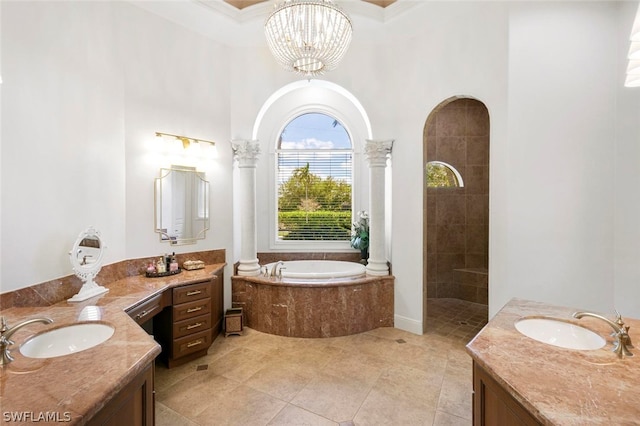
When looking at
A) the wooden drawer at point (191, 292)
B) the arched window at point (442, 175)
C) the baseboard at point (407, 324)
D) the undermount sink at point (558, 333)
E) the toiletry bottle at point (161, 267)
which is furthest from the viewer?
the arched window at point (442, 175)

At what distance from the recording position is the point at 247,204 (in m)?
3.69

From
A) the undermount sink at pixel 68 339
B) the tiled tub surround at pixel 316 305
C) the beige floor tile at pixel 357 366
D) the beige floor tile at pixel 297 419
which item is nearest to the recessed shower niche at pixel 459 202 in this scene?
the tiled tub surround at pixel 316 305

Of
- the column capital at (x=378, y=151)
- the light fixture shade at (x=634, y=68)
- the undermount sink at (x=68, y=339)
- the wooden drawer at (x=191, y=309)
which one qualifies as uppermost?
the column capital at (x=378, y=151)

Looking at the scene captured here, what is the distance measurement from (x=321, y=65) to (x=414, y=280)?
2618mm

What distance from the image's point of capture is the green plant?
407 cm

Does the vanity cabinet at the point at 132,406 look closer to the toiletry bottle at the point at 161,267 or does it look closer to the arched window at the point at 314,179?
the toiletry bottle at the point at 161,267

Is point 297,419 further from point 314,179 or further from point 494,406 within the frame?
point 314,179

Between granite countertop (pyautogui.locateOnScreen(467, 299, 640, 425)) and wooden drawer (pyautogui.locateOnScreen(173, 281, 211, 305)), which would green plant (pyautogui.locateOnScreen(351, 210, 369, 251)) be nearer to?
wooden drawer (pyautogui.locateOnScreen(173, 281, 211, 305))

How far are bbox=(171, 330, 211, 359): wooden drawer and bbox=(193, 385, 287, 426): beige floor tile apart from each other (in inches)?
22.8

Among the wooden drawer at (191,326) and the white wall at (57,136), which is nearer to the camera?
the white wall at (57,136)

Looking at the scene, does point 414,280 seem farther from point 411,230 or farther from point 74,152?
point 74,152

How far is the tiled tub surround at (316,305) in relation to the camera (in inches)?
129

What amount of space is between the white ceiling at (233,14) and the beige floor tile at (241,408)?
148 inches

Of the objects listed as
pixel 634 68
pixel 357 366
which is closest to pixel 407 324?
pixel 357 366
